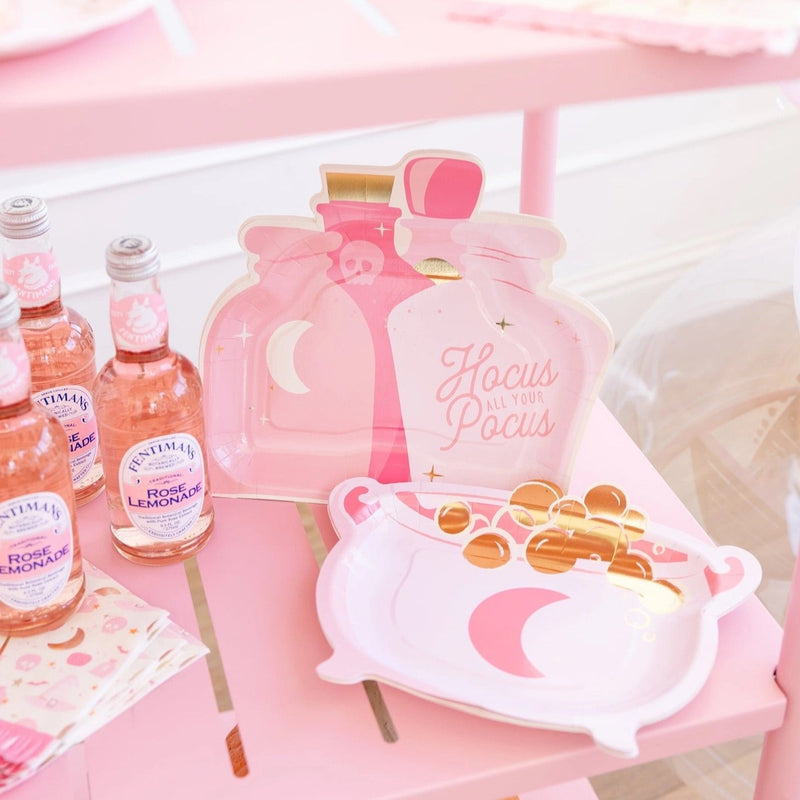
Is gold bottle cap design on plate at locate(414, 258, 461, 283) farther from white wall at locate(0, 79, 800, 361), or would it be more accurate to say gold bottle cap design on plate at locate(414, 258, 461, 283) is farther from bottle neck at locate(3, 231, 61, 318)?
white wall at locate(0, 79, 800, 361)

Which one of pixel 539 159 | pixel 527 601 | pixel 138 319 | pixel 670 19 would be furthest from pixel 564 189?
pixel 670 19

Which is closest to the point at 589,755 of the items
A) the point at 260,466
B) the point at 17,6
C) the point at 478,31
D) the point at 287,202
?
the point at 260,466

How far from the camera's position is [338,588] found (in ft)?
2.98

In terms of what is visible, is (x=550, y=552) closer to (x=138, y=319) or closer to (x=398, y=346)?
(x=398, y=346)

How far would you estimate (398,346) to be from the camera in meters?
0.96

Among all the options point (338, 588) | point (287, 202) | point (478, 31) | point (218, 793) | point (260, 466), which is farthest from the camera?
point (287, 202)

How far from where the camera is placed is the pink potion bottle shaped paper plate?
90 cm

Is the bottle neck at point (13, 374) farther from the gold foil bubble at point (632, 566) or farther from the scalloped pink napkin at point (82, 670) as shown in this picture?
the gold foil bubble at point (632, 566)

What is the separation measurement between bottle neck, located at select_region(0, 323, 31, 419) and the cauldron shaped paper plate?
30 cm

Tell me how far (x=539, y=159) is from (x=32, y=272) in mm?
535

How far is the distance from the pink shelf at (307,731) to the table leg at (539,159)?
1.58ft

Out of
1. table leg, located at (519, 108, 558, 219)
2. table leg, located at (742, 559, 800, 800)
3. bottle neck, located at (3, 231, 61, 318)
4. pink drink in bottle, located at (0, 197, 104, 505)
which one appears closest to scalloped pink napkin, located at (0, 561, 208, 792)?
pink drink in bottle, located at (0, 197, 104, 505)

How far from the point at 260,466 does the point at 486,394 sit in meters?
0.23

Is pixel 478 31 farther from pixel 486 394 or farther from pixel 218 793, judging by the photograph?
pixel 218 793
